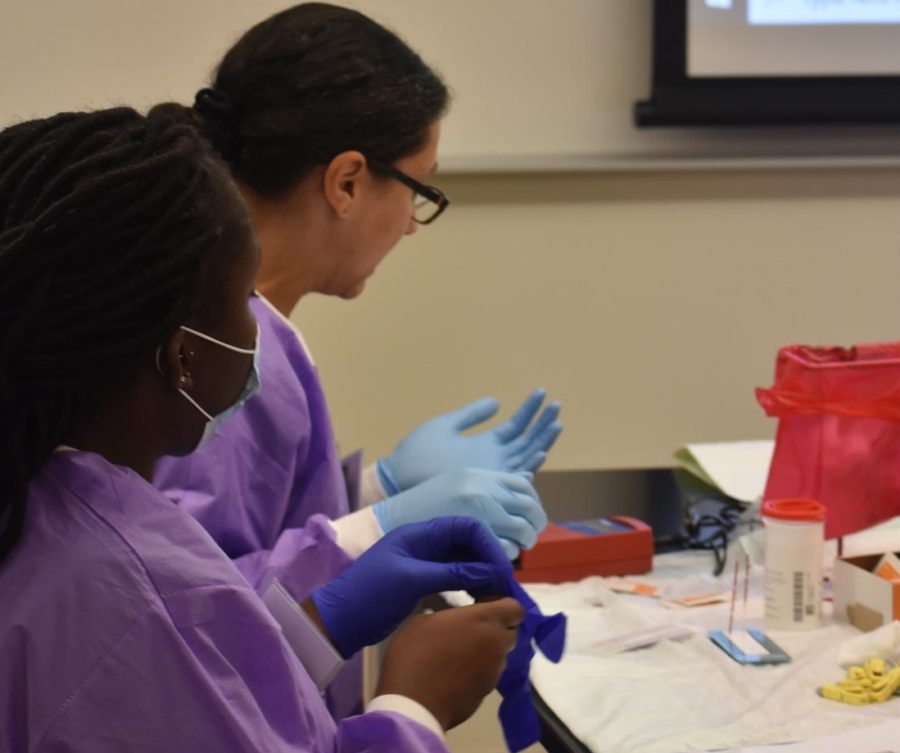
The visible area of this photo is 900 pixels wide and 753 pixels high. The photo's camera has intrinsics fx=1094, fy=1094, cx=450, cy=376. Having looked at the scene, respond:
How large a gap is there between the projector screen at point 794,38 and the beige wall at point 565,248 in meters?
0.12

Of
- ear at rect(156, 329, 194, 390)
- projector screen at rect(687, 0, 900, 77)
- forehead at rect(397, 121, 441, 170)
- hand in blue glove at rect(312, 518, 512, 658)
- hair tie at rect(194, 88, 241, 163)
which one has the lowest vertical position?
hand in blue glove at rect(312, 518, 512, 658)

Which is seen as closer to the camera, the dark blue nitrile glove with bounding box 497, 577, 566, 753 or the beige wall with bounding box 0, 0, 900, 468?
the dark blue nitrile glove with bounding box 497, 577, 566, 753

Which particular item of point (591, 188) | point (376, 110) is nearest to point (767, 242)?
point (591, 188)

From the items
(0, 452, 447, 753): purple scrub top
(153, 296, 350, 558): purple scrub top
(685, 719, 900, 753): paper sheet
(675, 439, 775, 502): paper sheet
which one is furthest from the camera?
(675, 439, 775, 502): paper sheet

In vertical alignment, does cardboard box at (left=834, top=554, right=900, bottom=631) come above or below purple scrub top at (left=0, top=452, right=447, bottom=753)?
below

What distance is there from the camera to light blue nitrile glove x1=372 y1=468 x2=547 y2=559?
3.95ft

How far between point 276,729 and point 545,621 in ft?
1.04

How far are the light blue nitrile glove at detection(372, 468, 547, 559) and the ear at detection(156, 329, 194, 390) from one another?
530 millimetres

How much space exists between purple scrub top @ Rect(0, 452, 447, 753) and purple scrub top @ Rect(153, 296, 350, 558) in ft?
1.22

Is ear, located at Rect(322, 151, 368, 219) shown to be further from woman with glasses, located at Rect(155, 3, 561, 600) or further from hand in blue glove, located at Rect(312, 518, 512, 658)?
hand in blue glove, located at Rect(312, 518, 512, 658)

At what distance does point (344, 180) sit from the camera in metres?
1.33

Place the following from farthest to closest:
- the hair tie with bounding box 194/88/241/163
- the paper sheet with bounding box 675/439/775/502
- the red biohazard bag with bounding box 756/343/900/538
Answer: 1. the paper sheet with bounding box 675/439/775/502
2. the red biohazard bag with bounding box 756/343/900/538
3. the hair tie with bounding box 194/88/241/163

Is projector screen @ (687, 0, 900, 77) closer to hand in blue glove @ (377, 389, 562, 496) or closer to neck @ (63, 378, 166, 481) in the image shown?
hand in blue glove @ (377, 389, 562, 496)

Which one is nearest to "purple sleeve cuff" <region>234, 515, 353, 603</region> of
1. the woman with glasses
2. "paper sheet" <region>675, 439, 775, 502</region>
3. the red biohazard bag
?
the woman with glasses
